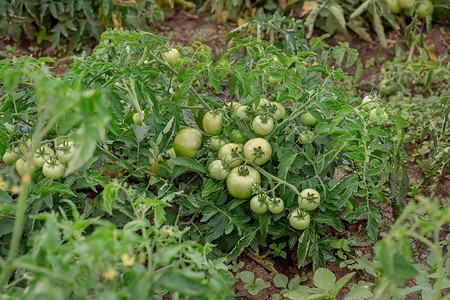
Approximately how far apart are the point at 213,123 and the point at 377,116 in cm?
62

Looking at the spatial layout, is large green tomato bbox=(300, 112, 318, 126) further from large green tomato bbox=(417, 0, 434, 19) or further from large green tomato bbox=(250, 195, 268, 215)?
large green tomato bbox=(417, 0, 434, 19)

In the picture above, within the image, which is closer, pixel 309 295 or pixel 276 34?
pixel 309 295

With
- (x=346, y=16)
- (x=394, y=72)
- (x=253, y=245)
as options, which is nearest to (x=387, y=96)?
(x=394, y=72)

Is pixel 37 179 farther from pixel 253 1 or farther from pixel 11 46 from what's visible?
pixel 253 1

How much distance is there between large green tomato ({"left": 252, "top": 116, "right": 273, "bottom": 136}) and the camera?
1.78 m

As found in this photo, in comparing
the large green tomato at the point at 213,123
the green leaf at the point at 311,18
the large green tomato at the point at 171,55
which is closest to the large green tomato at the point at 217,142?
the large green tomato at the point at 213,123

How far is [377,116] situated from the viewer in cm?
178

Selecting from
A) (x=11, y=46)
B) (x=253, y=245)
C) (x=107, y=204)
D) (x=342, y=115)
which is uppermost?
(x=342, y=115)

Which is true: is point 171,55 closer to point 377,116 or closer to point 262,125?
point 262,125

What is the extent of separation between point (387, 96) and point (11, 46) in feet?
9.20

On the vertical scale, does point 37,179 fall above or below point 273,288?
above

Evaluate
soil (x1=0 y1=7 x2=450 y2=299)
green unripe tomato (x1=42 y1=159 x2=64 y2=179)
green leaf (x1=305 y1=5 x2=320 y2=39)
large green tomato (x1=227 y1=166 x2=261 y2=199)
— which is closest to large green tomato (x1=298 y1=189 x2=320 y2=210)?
large green tomato (x1=227 y1=166 x2=261 y2=199)

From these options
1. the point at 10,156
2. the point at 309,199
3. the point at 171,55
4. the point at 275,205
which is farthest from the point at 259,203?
the point at 10,156

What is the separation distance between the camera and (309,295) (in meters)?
1.68
